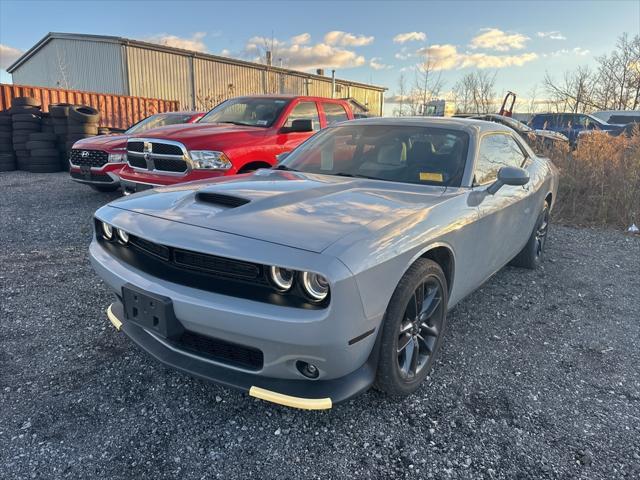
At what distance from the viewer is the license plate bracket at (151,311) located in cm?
201

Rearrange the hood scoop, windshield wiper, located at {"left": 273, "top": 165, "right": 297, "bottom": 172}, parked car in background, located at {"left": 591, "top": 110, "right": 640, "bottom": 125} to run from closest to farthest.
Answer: the hood scoop, windshield wiper, located at {"left": 273, "top": 165, "right": 297, "bottom": 172}, parked car in background, located at {"left": 591, "top": 110, "right": 640, "bottom": 125}

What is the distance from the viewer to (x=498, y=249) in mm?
3379

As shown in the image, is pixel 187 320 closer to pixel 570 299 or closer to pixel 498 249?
pixel 498 249

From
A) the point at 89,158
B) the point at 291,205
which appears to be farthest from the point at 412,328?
the point at 89,158

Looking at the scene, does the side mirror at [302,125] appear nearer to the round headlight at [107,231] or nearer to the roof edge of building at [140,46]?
the round headlight at [107,231]

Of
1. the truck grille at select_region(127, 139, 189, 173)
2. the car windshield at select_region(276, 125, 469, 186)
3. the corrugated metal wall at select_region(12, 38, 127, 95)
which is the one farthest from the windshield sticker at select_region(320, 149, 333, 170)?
the corrugated metal wall at select_region(12, 38, 127, 95)

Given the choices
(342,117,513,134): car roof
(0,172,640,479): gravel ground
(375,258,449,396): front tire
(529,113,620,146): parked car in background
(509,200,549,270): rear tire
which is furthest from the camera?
(529,113,620,146): parked car in background

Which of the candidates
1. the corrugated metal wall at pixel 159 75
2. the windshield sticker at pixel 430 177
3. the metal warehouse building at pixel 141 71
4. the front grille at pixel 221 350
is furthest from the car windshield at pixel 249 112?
the corrugated metal wall at pixel 159 75

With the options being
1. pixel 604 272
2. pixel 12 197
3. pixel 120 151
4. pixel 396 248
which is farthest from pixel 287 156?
pixel 12 197

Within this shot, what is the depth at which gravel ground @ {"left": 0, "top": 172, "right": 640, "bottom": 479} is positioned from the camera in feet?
6.50

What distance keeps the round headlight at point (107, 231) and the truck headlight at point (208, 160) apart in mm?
2966

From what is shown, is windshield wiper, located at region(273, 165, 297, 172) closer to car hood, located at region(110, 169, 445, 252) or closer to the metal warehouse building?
car hood, located at region(110, 169, 445, 252)

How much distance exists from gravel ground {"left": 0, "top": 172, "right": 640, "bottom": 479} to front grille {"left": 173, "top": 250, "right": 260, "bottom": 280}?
0.77 metres

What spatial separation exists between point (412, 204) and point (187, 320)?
1313mm
